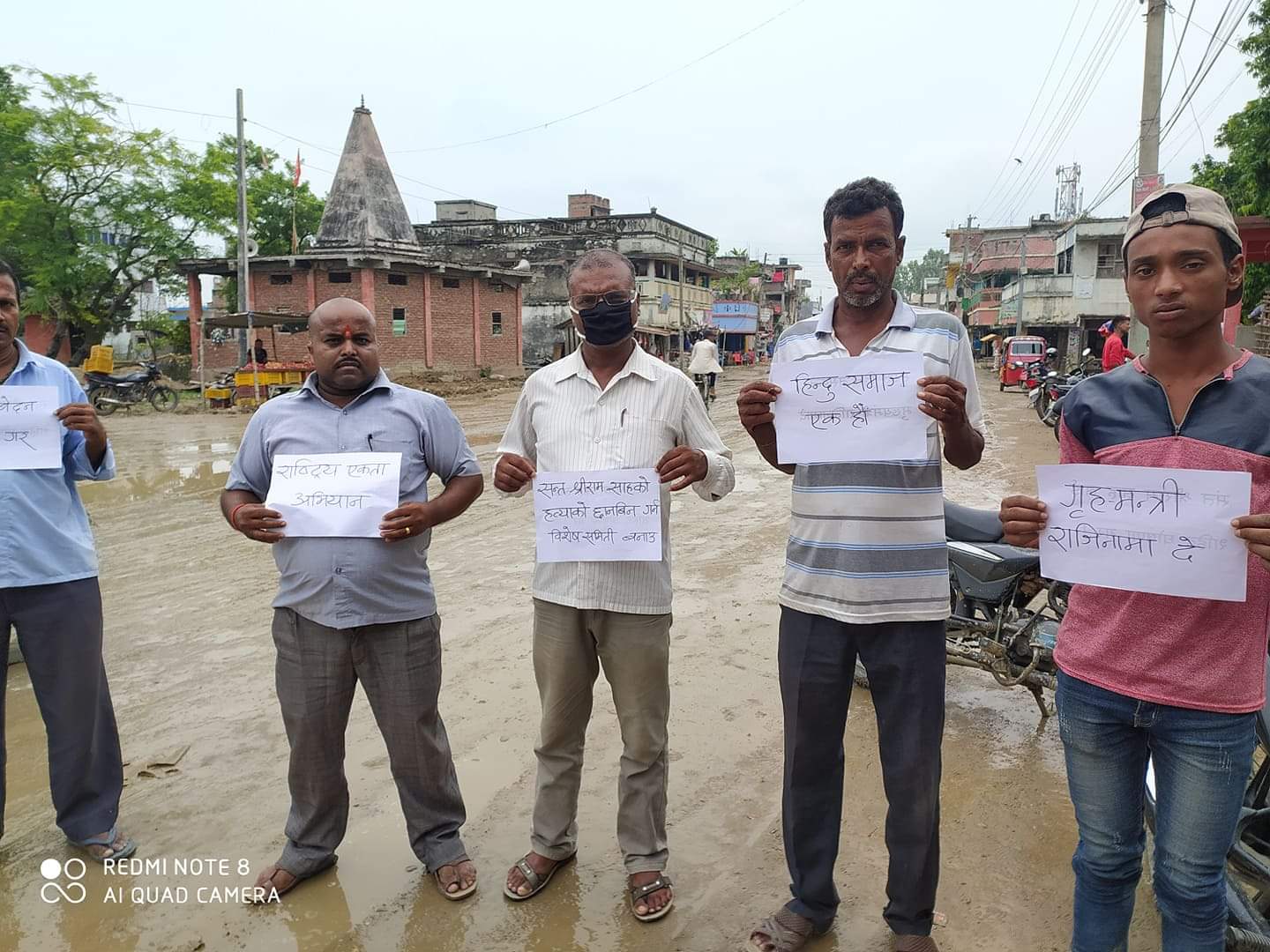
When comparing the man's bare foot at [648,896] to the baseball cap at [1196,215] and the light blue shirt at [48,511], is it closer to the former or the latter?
the light blue shirt at [48,511]

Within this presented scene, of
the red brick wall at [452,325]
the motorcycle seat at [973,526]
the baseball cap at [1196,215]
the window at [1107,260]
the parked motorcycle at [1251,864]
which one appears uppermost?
the window at [1107,260]

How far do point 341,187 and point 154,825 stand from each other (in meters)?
28.1

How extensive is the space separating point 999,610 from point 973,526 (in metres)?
0.47

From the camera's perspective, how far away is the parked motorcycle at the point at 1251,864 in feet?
7.64

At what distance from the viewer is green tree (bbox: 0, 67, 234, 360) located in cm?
2712

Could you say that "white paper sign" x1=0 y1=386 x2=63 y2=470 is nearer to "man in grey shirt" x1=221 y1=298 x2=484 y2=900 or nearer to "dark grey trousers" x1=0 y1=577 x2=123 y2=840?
"dark grey trousers" x1=0 y1=577 x2=123 y2=840

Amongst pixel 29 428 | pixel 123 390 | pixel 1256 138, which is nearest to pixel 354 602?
pixel 29 428

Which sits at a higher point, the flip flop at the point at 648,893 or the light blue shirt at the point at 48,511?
the light blue shirt at the point at 48,511

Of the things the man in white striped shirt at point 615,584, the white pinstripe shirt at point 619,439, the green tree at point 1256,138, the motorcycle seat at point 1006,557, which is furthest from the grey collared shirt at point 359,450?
the green tree at point 1256,138

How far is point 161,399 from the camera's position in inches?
864

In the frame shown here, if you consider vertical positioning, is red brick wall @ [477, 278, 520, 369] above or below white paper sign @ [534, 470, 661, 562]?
above

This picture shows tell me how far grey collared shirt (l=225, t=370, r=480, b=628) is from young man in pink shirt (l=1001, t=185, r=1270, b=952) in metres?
1.99

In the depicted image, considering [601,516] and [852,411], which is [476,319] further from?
[852,411]

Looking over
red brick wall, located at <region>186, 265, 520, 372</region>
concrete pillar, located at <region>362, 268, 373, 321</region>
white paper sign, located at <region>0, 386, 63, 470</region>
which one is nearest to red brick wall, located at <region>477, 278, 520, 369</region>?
red brick wall, located at <region>186, 265, 520, 372</region>
